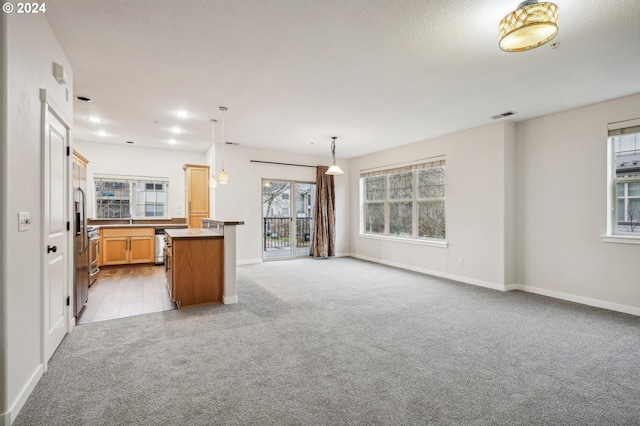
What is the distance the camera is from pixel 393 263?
7035mm

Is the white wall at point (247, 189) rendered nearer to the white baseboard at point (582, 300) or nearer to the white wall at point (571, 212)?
the white wall at point (571, 212)

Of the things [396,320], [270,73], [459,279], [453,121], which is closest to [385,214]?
[459,279]

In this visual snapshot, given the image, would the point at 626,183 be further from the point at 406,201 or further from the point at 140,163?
the point at 140,163

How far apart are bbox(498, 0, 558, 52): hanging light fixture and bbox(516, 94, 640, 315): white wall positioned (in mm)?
2933

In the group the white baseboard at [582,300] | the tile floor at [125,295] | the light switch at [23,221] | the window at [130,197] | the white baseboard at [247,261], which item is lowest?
the white baseboard at [582,300]

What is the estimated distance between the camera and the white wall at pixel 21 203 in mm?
1765

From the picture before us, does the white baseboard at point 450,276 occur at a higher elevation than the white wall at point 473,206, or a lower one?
lower

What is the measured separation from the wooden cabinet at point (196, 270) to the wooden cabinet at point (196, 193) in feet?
11.3

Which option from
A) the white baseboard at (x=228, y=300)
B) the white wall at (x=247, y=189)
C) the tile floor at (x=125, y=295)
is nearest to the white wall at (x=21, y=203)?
the tile floor at (x=125, y=295)

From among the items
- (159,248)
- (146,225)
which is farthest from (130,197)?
(159,248)

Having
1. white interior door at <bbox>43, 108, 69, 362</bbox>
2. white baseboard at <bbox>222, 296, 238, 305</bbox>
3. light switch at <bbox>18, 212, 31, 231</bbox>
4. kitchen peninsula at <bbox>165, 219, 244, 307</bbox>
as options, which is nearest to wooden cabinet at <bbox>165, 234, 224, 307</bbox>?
kitchen peninsula at <bbox>165, 219, 244, 307</bbox>

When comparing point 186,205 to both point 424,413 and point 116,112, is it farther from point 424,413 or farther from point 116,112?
point 424,413

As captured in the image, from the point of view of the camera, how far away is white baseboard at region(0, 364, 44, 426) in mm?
1747

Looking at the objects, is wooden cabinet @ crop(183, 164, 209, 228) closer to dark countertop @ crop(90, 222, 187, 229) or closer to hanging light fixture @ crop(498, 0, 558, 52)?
dark countertop @ crop(90, 222, 187, 229)
